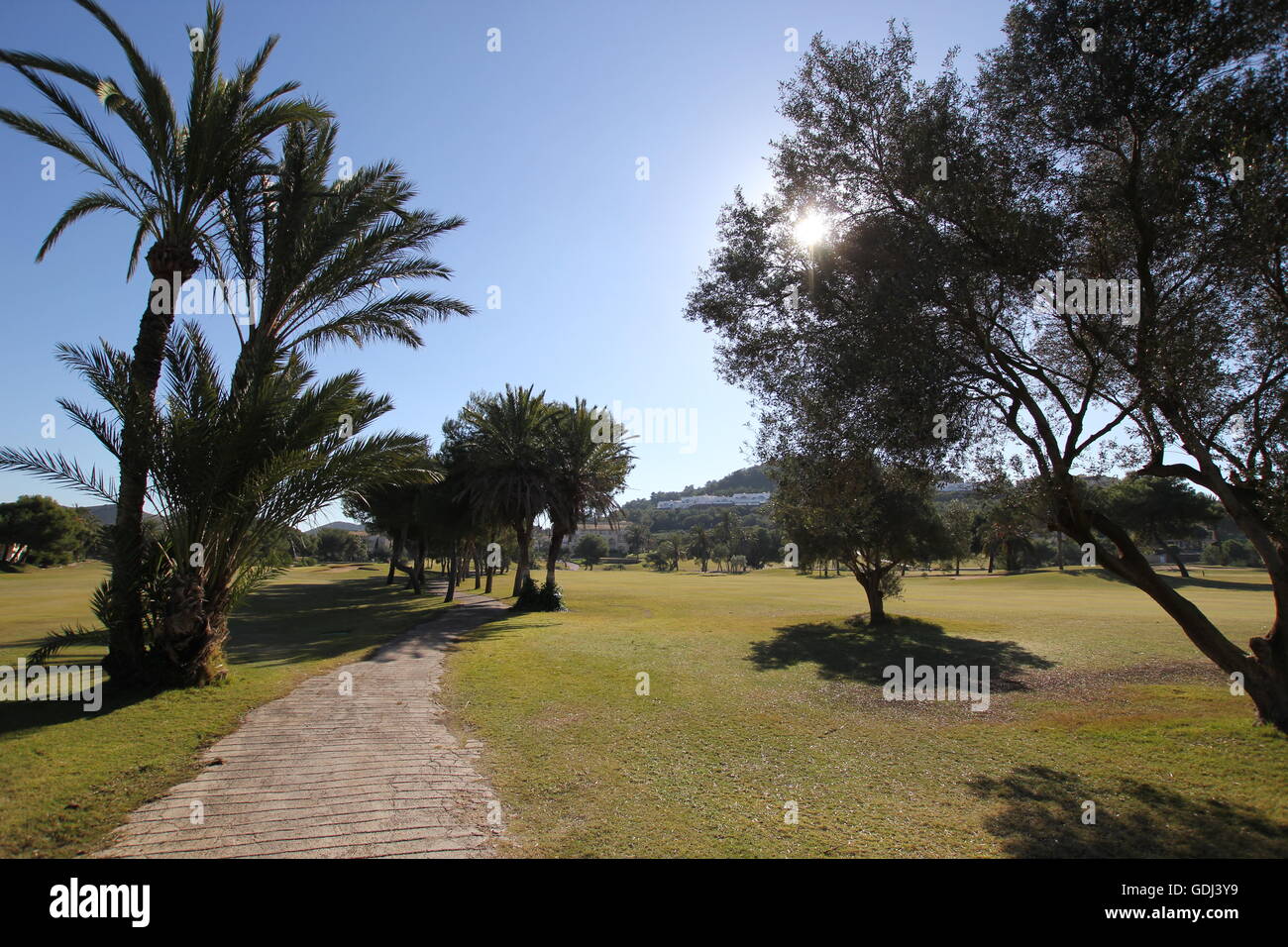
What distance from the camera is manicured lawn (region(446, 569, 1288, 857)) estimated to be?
6656 mm

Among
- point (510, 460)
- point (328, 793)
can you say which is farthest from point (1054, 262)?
point (510, 460)

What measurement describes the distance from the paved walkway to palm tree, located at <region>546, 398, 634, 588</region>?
20.1m

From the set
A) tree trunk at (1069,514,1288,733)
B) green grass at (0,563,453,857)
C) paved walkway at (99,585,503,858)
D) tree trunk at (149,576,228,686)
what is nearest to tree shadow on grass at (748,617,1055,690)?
tree trunk at (1069,514,1288,733)

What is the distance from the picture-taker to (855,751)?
33.1 ft

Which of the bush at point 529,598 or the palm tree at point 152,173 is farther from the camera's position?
the bush at point 529,598

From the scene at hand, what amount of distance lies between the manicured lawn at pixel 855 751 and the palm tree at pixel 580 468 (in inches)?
392

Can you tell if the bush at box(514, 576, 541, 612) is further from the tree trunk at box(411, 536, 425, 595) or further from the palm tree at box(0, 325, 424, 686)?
→ the palm tree at box(0, 325, 424, 686)

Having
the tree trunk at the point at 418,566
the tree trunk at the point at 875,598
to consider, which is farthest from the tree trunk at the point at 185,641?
the tree trunk at the point at 418,566

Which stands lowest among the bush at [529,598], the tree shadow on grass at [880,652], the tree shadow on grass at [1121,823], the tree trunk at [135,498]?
the tree shadow on grass at [880,652]

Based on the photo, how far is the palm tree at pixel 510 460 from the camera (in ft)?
97.5

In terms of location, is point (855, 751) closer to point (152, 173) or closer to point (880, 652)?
point (880, 652)

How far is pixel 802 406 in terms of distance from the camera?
35.9 ft

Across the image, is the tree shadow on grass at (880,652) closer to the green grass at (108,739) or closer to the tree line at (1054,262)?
the tree line at (1054,262)
